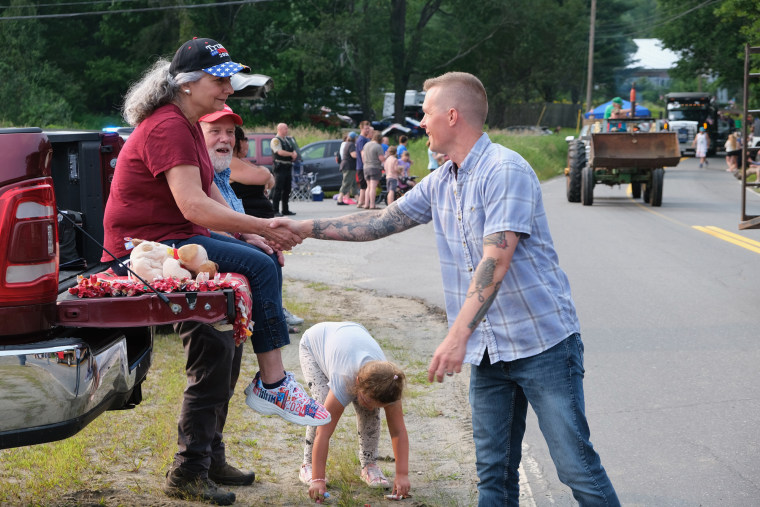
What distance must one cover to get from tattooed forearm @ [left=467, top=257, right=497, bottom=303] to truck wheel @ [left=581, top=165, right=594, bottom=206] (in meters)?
18.8

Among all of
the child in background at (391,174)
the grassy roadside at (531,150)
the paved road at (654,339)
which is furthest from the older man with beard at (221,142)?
the grassy roadside at (531,150)

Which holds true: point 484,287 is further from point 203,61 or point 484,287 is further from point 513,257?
point 203,61

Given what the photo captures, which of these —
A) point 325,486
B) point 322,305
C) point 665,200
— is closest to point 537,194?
point 325,486

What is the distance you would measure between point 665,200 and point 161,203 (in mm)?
21431

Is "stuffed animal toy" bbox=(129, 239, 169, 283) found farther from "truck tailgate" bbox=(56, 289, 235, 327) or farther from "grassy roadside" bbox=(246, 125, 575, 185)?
"grassy roadside" bbox=(246, 125, 575, 185)

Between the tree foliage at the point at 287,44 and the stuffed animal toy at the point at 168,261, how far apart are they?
4686 cm

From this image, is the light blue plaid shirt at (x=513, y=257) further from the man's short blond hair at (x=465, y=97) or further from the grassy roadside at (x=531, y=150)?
the grassy roadside at (x=531, y=150)

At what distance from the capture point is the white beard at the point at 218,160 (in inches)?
208

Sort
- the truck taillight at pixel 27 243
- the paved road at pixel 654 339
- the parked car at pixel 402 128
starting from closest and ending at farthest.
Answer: the truck taillight at pixel 27 243 < the paved road at pixel 654 339 < the parked car at pixel 402 128

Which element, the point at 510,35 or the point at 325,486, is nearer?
the point at 325,486

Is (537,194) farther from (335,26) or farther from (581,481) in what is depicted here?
(335,26)

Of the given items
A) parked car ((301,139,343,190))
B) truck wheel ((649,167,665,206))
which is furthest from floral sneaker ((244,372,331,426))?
parked car ((301,139,343,190))

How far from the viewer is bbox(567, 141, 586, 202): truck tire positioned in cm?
2253

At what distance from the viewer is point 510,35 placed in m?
65.2
